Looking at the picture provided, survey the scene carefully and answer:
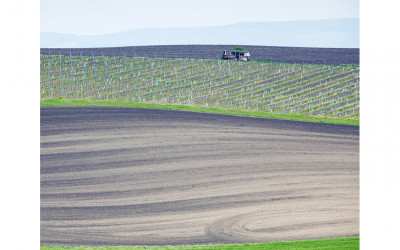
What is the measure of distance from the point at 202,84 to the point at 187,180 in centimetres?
625

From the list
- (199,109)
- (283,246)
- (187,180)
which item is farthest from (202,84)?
(283,246)

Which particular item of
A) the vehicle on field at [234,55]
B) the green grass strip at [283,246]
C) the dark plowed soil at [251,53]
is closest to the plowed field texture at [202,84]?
the dark plowed soil at [251,53]

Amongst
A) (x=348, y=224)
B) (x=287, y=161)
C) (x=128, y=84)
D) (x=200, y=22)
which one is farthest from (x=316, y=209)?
(x=128, y=84)

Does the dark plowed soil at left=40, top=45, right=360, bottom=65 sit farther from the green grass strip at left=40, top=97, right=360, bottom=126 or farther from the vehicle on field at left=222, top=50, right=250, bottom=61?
the green grass strip at left=40, top=97, right=360, bottom=126

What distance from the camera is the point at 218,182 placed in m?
10.7

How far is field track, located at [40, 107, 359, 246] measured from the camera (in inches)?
360

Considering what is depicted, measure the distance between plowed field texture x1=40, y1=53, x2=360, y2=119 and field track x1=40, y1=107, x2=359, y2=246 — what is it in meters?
0.68

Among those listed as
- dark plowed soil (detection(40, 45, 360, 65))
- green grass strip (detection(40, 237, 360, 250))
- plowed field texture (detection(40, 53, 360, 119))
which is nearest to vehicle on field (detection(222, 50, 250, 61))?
dark plowed soil (detection(40, 45, 360, 65))

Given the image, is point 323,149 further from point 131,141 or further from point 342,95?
point 131,141

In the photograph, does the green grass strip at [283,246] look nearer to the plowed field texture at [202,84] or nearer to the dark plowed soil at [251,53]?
the plowed field texture at [202,84]

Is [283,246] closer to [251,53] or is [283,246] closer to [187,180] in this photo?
[187,180]
